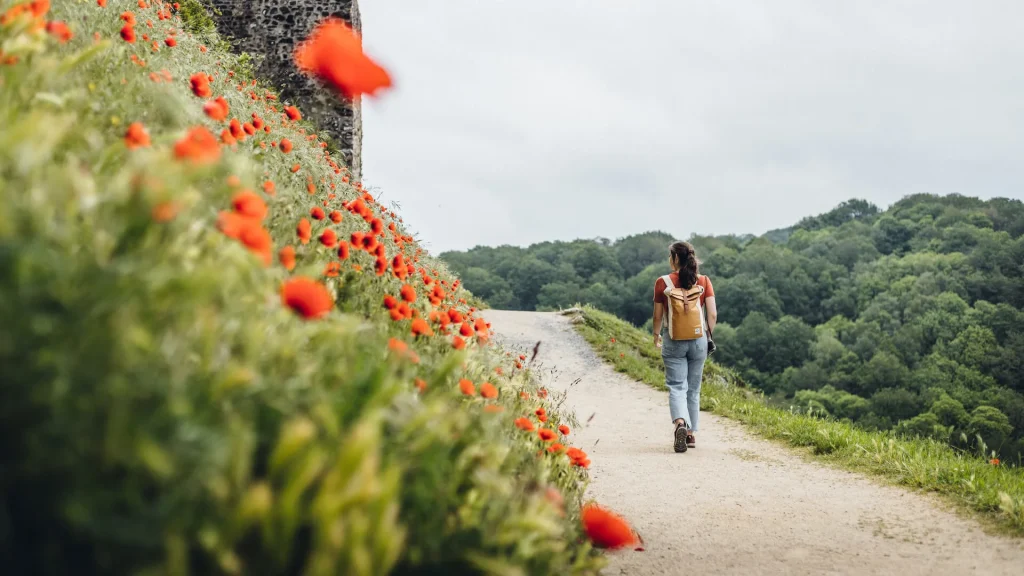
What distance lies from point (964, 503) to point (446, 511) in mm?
4775

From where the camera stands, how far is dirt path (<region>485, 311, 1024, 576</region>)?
3.91 metres

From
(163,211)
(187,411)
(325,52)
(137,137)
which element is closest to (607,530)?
(187,411)

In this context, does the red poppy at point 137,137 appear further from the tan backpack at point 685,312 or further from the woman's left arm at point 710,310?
the woman's left arm at point 710,310

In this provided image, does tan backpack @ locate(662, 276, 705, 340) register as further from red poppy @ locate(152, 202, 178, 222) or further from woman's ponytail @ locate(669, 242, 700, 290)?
red poppy @ locate(152, 202, 178, 222)

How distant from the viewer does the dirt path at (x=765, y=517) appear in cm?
391

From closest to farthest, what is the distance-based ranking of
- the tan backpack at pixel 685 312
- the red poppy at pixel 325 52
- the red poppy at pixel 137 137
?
the red poppy at pixel 137 137
the tan backpack at pixel 685 312
the red poppy at pixel 325 52

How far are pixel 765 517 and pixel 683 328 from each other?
239 centimetres

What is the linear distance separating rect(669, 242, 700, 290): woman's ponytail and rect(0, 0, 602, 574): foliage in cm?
505

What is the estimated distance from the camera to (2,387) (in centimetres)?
121

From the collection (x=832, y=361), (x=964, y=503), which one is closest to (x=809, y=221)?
(x=832, y=361)

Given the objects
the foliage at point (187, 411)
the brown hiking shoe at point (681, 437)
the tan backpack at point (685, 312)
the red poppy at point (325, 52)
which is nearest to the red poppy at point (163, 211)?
the foliage at point (187, 411)

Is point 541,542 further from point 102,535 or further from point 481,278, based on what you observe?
point 481,278

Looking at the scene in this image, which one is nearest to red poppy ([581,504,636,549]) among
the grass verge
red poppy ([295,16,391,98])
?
the grass verge

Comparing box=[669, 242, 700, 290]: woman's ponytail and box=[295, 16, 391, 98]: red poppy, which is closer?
box=[669, 242, 700, 290]: woman's ponytail
